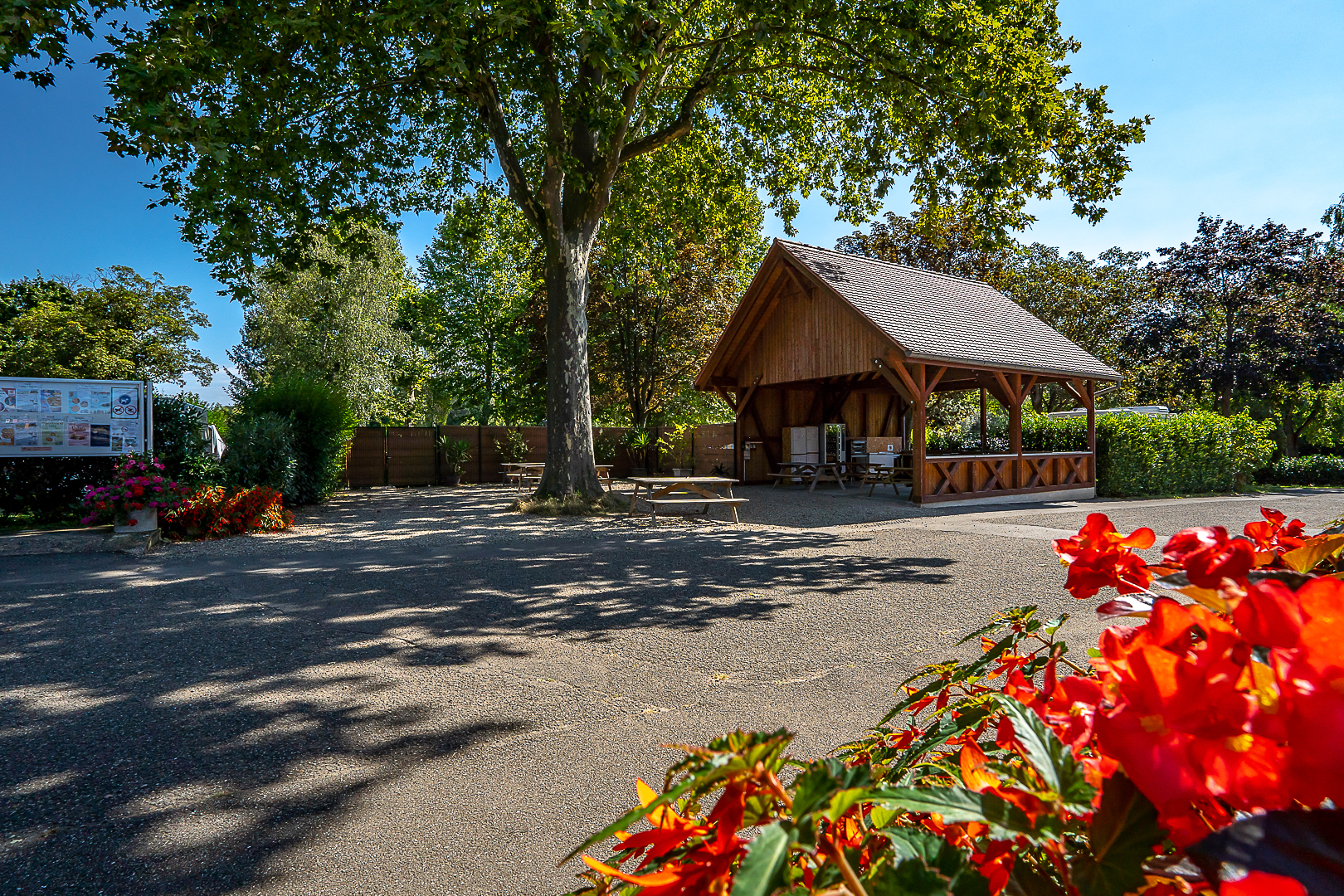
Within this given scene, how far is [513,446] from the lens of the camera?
71.2 feet

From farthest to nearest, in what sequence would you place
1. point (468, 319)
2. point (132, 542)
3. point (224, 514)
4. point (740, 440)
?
point (468, 319)
point (740, 440)
point (224, 514)
point (132, 542)

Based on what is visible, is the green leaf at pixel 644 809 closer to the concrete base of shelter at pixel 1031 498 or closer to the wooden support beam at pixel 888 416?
the concrete base of shelter at pixel 1031 498

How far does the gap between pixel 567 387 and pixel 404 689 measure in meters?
9.50

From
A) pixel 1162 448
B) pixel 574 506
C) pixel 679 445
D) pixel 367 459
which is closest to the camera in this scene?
pixel 574 506

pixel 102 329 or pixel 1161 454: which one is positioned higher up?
pixel 102 329

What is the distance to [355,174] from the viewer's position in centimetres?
1190

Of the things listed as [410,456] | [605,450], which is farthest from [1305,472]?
[410,456]

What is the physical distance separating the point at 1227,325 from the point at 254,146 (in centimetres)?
2923

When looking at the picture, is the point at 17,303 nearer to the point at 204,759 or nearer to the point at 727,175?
the point at 727,175

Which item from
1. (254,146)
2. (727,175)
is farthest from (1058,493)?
(254,146)

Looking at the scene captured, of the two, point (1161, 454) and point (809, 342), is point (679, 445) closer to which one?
point (809, 342)

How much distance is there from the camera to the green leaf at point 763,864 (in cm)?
44

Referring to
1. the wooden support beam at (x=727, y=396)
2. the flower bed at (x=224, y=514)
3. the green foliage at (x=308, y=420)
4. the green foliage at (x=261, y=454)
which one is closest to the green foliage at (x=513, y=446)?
the wooden support beam at (x=727, y=396)

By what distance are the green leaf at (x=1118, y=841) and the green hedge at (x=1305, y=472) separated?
2991cm
